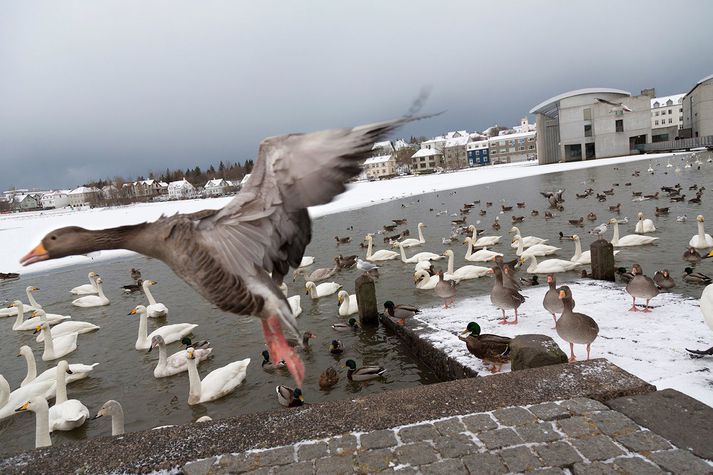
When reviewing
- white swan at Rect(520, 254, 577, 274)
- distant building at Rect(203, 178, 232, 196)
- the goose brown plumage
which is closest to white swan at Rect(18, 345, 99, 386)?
the goose brown plumage

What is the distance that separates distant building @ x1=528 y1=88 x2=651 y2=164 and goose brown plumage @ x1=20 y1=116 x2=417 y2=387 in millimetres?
83841

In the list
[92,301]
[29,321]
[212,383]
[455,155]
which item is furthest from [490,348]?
[455,155]

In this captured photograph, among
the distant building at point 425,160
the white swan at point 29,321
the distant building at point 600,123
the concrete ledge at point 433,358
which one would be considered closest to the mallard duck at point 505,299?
the concrete ledge at point 433,358

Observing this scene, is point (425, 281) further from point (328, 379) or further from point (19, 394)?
point (19, 394)

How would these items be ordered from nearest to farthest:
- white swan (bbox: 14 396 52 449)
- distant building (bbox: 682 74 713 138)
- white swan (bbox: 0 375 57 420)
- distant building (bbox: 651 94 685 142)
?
white swan (bbox: 14 396 52 449) < white swan (bbox: 0 375 57 420) < distant building (bbox: 682 74 713 138) < distant building (bbox: 651 94 685 142)

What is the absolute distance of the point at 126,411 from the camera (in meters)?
8.68

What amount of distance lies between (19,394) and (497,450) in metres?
9.28

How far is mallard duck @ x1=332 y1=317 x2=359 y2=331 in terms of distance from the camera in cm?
1147

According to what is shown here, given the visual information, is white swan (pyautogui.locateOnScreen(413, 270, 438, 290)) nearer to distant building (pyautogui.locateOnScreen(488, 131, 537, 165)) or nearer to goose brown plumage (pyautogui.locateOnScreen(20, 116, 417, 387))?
goose brown plumage (pyautogui.locateOnScreen(20, 116, 417, 387))

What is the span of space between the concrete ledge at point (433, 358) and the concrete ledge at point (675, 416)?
8.16 feet

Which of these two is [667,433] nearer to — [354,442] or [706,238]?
[354,442]

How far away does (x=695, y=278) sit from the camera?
1091 cm

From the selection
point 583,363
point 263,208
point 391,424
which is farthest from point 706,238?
point 263,208

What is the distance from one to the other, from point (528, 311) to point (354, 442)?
6.97 meters
